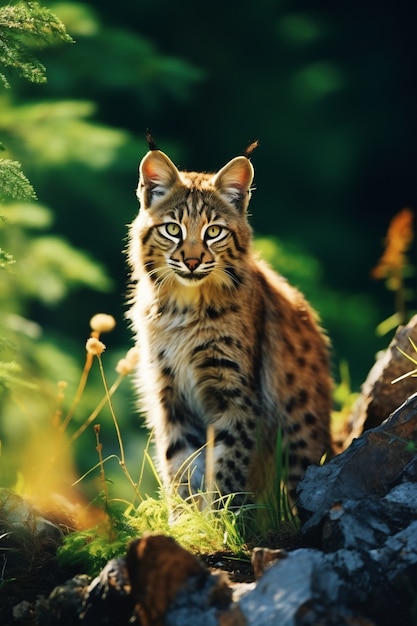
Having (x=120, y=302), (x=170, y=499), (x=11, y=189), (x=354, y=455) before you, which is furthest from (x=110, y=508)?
(x=120, y=302)

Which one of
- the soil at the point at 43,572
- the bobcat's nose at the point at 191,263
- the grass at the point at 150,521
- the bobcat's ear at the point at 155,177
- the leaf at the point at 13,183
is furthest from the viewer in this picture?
the bobcat's ear at the point at 155,177

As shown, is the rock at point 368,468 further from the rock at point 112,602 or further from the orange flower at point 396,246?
the orange flower at point 396,246

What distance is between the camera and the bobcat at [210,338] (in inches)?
223

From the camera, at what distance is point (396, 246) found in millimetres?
7184

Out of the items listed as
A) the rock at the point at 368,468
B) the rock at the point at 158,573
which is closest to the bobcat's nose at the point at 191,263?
the rock at the point at 368,468

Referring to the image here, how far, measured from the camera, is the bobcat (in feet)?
18.6

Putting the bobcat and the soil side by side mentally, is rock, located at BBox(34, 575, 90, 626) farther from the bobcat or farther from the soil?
the bobcat

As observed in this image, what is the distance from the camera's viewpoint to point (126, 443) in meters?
11.9

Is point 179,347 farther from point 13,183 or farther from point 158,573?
point 158,573

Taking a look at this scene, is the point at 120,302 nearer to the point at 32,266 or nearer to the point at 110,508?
the point at 32,266

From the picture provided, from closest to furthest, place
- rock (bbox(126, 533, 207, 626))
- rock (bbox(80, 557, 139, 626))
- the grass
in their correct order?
rock (bbox(126, 533, 207, 626))
rock (bbox(80, 557, 139, 626))
the grass

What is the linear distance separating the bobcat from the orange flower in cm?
129

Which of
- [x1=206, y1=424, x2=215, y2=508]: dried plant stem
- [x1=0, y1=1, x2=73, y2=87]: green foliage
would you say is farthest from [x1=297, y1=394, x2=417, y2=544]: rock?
[x1=0, y1=1, x2=73, y2=87]: green foliage

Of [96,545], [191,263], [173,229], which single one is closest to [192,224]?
[173,229]
